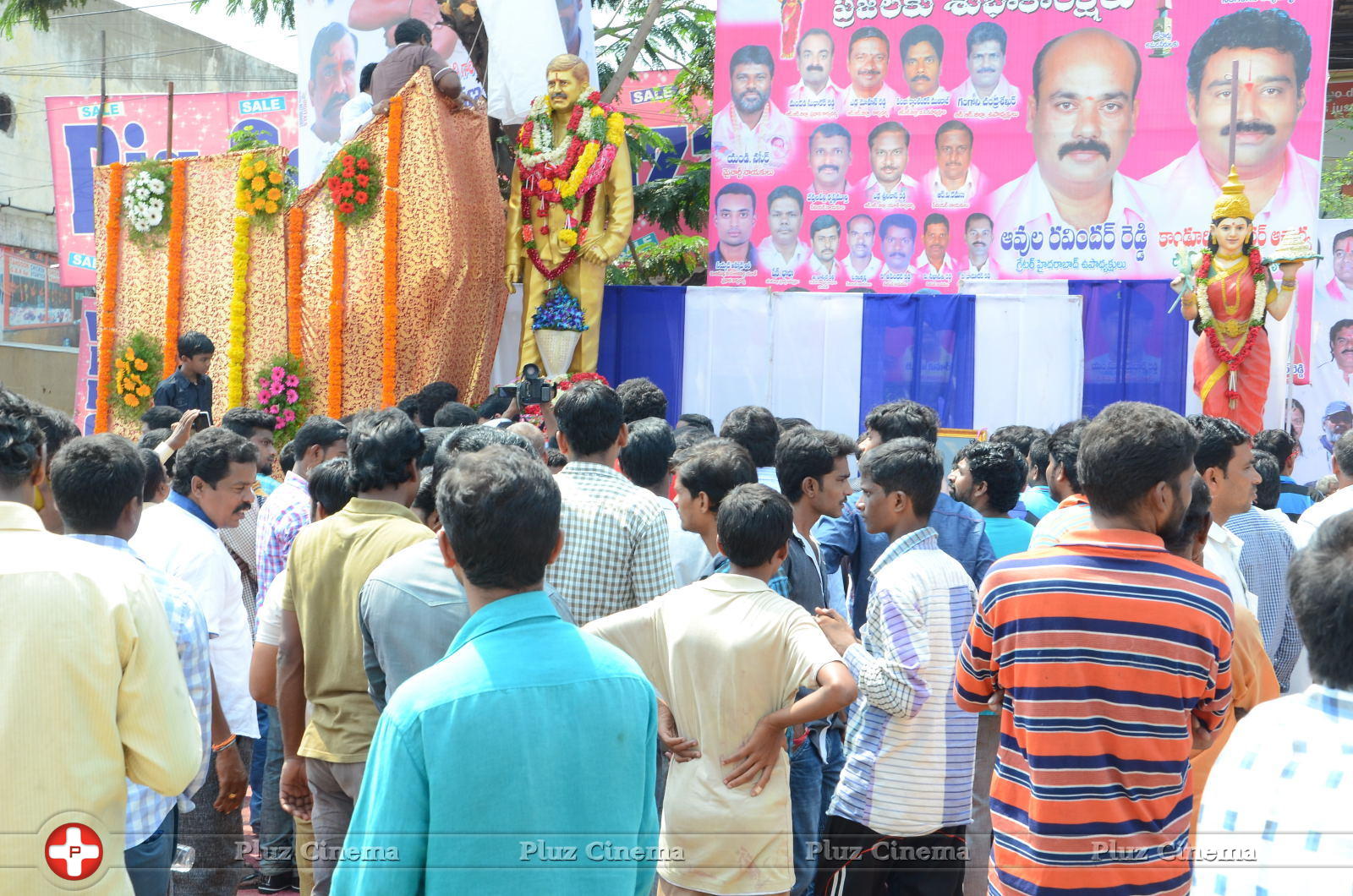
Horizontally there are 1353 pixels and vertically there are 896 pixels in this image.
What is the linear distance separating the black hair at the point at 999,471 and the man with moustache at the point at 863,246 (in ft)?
21.5

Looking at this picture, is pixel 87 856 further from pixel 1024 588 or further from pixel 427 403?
pixel 427 403

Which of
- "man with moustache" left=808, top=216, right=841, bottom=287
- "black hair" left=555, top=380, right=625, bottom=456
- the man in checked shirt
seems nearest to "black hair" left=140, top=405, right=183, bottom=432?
"black hair" left=555, top=380, right=625, bottom=456

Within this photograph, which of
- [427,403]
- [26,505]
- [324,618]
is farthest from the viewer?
[427,403]

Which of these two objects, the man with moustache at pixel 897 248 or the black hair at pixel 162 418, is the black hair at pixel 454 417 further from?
the man with moustache at pixel 897 248

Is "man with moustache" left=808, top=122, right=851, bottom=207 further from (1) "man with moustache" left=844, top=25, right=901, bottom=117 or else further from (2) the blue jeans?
(2) the blue jeans

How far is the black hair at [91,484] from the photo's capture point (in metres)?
2.62

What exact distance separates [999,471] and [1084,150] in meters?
6.83

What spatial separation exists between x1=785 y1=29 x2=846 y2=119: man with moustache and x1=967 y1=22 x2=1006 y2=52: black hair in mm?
1103

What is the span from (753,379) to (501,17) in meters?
3.51

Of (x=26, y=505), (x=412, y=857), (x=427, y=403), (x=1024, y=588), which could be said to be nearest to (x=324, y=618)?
(x=26, y=505)

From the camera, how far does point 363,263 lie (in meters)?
9.67

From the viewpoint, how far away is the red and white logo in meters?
2.06

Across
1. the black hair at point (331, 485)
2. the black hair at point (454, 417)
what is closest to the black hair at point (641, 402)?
the black hair at point (454, 417)

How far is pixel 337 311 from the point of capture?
9719 millimetres
